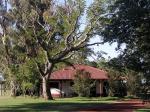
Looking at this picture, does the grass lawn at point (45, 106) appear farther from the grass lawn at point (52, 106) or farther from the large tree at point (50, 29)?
the large tree at point (50, 29)

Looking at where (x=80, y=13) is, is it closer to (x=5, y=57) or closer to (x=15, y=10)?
(x=15, y=10)

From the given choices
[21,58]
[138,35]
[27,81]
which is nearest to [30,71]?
[27,81]

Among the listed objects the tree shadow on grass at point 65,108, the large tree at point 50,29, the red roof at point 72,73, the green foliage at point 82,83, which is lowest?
the tree shadow on grass at point 65,108

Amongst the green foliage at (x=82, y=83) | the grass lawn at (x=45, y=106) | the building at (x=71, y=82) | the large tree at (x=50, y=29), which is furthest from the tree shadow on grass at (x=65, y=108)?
the building at (x=71, y=82)

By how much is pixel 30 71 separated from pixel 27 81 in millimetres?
2688

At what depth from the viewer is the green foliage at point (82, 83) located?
58938 millimetres

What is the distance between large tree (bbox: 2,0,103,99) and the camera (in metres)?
49.6

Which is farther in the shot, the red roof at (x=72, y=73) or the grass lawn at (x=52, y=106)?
the red roof at (x=72, y=73)

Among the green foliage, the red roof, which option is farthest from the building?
the green foliage

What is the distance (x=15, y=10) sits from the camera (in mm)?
57312

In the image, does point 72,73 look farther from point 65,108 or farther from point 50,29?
point 65,108

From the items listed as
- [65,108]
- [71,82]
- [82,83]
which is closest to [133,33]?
[65,108]

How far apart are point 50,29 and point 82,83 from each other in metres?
9.83

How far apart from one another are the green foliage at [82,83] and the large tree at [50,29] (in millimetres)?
5070
